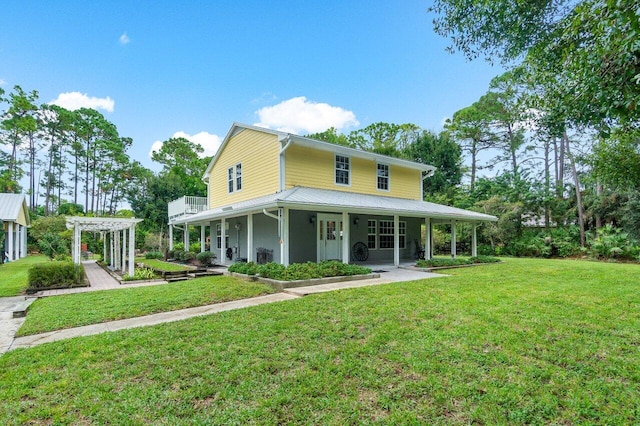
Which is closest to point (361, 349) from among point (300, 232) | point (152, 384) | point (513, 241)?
Answer: point (152, 384)

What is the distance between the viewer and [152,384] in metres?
3.13

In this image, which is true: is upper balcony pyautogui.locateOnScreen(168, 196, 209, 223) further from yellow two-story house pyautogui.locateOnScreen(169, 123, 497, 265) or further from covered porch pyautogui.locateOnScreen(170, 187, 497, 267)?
yellow two-story house pyautogui.locateOnScreen(169, 123, 497, 265)

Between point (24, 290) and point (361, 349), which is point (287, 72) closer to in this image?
point (24, 290)

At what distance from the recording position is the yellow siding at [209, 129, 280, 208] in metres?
13.0

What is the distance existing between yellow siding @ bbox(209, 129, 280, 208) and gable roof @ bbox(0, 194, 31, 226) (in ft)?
39.1

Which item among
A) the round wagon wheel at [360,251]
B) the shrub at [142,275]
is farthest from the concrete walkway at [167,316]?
the round wagon wheel at [360,251]

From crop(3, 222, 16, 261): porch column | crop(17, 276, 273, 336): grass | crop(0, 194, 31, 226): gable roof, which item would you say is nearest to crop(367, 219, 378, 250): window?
crop(17, 276, 273, 336): grass

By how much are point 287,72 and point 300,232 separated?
394 inches

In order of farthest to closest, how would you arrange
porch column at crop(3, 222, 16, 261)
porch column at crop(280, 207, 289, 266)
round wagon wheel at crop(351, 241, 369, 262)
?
porch column at crop(3, 222, 16, 261)
round wagon wheel at crop(351, 241, 369, 262)
porch column at crop(280, 207, 289, 266)

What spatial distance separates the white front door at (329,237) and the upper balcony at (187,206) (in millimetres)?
8725

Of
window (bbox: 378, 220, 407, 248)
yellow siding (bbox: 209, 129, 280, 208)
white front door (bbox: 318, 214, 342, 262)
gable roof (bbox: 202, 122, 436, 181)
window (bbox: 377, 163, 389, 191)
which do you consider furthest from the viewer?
window (bbox: 377, 163, 389, 191)

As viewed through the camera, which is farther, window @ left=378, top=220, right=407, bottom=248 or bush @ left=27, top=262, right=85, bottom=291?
window @ left=378, top=220, right=407, bottom=248

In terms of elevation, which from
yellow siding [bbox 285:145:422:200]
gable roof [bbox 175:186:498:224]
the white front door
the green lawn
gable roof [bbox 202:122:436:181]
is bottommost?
the green lawn

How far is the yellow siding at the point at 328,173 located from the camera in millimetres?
12762
